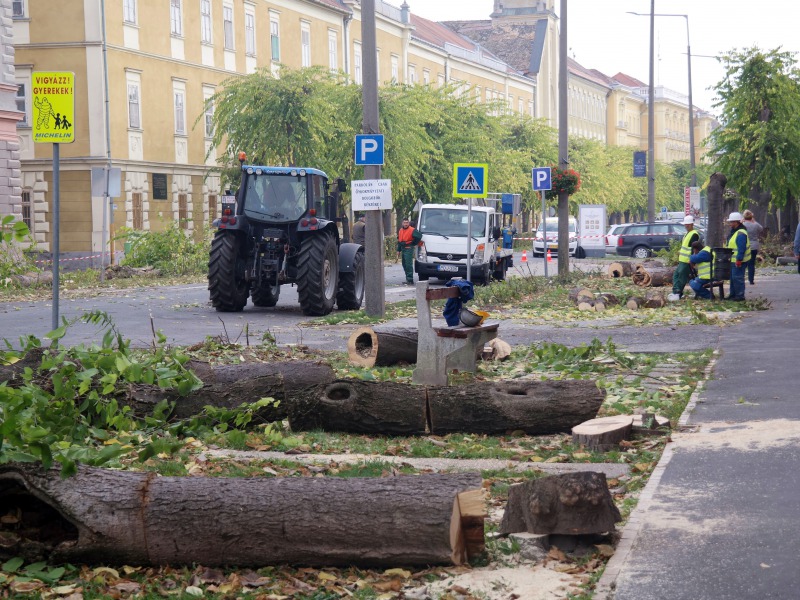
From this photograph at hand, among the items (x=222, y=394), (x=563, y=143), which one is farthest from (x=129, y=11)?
(x=222, y=394)

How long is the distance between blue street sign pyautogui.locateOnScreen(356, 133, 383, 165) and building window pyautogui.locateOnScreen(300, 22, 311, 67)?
1504 inches

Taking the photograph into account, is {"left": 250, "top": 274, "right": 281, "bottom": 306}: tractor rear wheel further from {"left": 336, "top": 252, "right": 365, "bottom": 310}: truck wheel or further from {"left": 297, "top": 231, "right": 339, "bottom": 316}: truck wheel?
{"left": 297, "top": 231, "right": 339, "bottom": 316}: truck wheel

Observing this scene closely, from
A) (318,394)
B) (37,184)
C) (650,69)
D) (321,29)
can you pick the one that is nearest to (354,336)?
(318,394)

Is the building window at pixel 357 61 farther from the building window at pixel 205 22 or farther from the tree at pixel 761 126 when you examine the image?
the tree at pixel 761 126

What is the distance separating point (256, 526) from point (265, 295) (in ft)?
53.9

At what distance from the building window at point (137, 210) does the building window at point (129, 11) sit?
19.4 feet

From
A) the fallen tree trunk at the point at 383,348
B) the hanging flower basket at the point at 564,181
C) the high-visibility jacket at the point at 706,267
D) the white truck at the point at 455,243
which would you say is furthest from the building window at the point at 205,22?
the fallen tree trunk at the point at 383,348

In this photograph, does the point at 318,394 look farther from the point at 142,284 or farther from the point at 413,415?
the point at 142,284

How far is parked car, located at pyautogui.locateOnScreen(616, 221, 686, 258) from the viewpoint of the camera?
48.7m

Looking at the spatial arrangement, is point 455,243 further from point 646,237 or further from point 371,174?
point 646,237

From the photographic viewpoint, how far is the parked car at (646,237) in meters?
48.7

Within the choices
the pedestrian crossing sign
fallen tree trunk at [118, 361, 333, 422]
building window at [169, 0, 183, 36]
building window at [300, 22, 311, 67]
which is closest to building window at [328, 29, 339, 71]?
building window at [300, 22, 311, 67]

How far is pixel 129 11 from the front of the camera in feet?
143

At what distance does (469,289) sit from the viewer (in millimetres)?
11742
